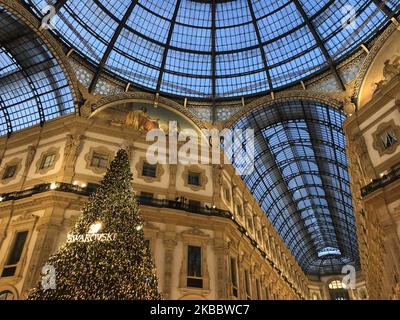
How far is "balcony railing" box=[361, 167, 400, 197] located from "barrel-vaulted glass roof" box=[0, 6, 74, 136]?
24.4 m

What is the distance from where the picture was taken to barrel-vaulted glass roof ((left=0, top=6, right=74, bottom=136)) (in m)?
26.9

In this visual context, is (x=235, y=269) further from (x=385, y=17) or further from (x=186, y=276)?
A: (x=385, y=17)

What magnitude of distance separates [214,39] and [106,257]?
90.4 ft

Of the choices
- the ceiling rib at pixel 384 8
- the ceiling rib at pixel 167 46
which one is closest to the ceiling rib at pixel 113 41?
the ceiling rib at pixel 167 46

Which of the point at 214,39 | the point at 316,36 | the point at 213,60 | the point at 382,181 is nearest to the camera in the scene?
the point at 382,181

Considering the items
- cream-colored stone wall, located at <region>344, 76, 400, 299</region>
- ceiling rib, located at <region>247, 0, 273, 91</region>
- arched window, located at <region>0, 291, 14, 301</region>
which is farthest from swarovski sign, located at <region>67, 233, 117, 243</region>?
ceiling rib, located at <region>247, 0, 273, 91</region>

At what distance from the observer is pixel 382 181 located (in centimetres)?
1969

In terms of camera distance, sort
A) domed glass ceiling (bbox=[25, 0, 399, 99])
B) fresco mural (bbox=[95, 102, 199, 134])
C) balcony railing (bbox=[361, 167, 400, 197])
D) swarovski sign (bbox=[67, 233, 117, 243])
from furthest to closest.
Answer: fresco mural (bbox=[95, 102, 199, 134]) → domed glass ceiling (bbox=[25, 0, 399, 99]) → balcony railing (bbox=[361, 167, 400, 197]) → swarovski sign (bbox=[67, 233, 117, 243])

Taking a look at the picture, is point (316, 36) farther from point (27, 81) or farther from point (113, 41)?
point (27, 81)

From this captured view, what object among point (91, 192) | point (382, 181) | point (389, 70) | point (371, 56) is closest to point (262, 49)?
point (371, 56)

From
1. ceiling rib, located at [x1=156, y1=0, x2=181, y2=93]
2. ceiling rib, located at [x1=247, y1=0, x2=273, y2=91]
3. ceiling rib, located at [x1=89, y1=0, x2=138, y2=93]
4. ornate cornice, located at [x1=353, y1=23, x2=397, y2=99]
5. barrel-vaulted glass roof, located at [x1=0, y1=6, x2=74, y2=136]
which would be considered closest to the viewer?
ornate cornice, located at [x1=353, y1=23, x2=397, y2=99]

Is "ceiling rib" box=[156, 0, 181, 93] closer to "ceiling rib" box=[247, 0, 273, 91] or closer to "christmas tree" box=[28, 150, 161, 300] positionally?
"ceiling rib" box=[247, 0, 273, 91]

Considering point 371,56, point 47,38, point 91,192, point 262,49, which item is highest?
point 262,49
